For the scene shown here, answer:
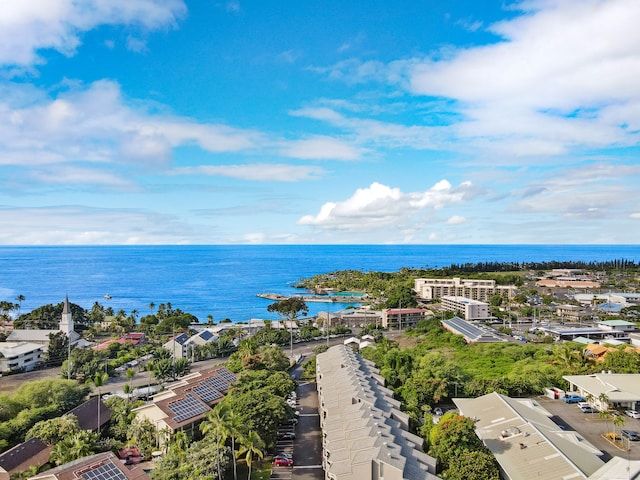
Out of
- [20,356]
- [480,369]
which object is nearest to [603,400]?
[480,369]

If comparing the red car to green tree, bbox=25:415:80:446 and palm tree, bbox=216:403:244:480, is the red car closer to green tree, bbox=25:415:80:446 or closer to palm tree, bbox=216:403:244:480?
palm tree, bbox=216:403:244:480

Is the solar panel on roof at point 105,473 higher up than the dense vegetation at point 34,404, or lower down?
higher up

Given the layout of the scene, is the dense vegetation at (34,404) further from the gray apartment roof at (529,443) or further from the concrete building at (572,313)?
the concrete building at (572,313)

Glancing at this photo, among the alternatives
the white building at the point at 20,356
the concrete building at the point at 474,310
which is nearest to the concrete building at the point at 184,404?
the white building at the point at 20,356

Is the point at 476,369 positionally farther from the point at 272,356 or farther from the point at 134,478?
the point at 134,478

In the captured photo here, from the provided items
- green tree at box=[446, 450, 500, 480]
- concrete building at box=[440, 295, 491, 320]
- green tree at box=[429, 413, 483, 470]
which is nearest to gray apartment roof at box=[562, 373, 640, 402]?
green tree at box=[429, 413, 483, 470]
